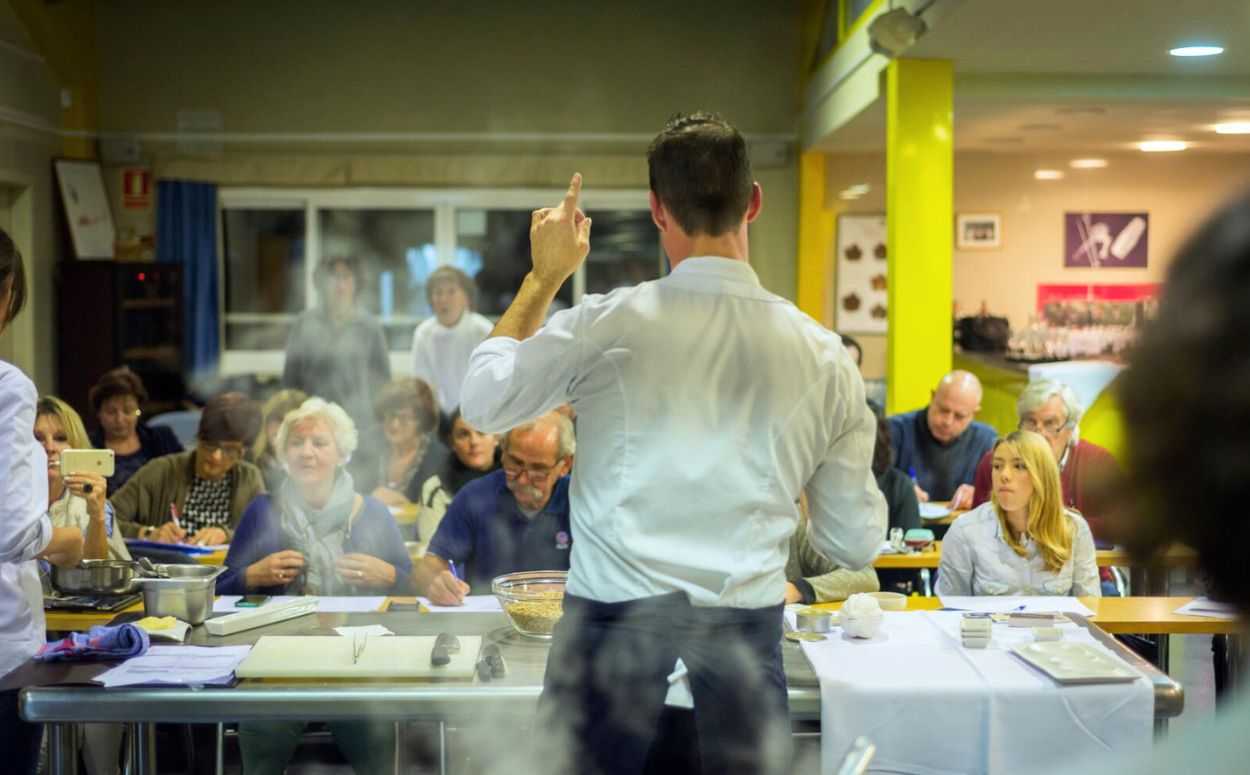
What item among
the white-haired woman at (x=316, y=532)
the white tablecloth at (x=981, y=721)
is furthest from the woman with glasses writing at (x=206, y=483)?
the white tablecloth at (x=981, y=721)

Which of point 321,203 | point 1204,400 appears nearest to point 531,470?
point 1204,400

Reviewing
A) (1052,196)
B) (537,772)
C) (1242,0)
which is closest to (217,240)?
(1052,196)

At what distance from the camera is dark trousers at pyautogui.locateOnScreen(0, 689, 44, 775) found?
2338mm

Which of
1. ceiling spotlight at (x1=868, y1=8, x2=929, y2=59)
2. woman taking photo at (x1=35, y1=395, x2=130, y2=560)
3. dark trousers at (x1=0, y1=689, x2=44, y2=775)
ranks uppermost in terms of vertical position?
ceiling spotlight at (x1=868, y1=8, x2=929, y2=59)

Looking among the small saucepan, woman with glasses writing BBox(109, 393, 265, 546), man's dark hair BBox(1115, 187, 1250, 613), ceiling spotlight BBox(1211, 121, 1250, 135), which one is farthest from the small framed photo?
man's dark hair BBox(1115, 187, 1250, 613)

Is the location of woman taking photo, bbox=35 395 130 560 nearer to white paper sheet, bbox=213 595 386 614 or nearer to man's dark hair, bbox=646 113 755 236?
white paper sheet, bbox=213 595 386 614

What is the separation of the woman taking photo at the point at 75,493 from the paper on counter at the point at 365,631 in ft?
2.15

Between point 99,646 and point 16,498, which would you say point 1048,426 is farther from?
point 16,498

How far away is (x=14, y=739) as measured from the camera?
2.37 meters

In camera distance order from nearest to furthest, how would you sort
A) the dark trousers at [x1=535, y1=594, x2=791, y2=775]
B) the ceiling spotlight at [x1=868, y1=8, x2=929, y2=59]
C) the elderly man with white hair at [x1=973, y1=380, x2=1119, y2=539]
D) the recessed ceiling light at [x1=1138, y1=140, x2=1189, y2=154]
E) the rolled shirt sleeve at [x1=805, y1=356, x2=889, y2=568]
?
the dark trousers at [x1=535, y1=594, x2=791, y2=775] < the rolled shirt sleeve at [x1=805, y1=356, x2=889, y2=568] < the elderly man with white hair at [x1=973, y1=380, x2=1119, y2=539] < the ceiling spotlight at [x1=868, y1=8, x2=929, y2=59] < the recessed ceiling light at [x1=1138, y1=140, x2=1189, y2=154]

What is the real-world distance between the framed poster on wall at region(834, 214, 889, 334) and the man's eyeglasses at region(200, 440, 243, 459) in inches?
215

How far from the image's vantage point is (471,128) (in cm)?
899

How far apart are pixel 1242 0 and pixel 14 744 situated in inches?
178

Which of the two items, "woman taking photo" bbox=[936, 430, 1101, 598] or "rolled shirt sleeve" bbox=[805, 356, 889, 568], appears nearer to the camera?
"rolled shirt sleeve" bbox=[805, 356, 889, 568]
